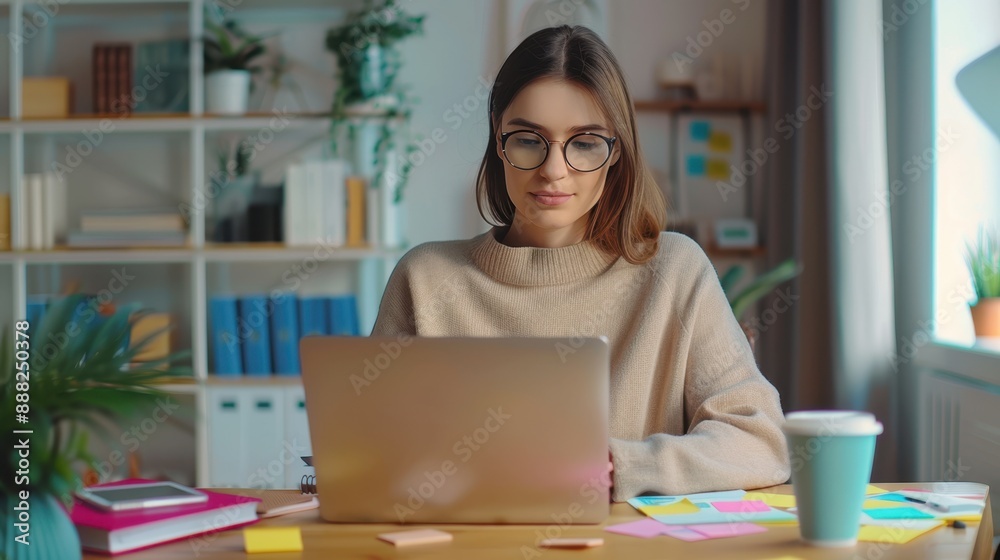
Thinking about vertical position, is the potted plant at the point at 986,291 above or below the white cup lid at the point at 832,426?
above

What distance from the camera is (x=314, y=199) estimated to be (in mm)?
3363

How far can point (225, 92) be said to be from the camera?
133 inches

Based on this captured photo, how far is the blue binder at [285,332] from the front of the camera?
11.0 feet

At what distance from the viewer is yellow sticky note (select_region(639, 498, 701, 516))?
1.13 m

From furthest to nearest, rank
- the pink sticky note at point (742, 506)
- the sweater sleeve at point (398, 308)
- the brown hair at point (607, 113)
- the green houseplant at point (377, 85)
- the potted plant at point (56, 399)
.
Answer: the green houseplant at point (377, 85) → the sweater sleeve at point (398, 308) → the brown hair at point (607, 113) → the pink sticky note at point (742, 506) → the potted plant at point (56, 399)

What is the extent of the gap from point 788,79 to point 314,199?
1.66 metres

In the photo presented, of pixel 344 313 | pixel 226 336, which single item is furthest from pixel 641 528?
pixel 226 336

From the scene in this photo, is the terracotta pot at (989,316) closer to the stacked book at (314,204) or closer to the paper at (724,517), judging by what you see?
the paper at (724,517)

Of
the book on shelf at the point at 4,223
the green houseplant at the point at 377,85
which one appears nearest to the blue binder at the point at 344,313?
the green houseplant at the point at 377,85

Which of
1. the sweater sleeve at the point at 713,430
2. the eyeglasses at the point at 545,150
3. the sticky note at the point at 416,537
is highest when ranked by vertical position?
the eyeglasses at the point at 545,150

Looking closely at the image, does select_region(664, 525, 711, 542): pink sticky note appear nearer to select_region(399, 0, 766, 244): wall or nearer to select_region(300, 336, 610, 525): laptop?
select_region(300, 336, 610, 525): laptop

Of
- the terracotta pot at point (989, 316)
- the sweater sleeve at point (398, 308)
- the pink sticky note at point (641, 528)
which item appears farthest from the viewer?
the terracotta pot at point (989, 316)

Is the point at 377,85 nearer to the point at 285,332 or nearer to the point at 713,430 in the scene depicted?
the point at 285,332

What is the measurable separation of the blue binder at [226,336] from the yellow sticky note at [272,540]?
7.92 feet
